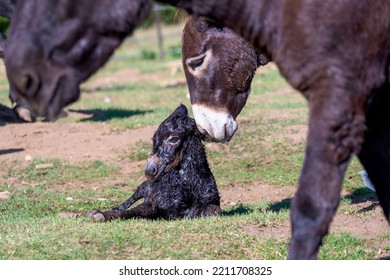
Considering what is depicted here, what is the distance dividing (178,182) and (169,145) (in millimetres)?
353

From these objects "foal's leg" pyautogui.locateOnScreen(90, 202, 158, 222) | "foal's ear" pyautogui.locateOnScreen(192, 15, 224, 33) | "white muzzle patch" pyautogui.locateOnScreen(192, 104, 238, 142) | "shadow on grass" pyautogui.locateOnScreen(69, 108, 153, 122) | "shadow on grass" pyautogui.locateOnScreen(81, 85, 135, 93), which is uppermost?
"foal's ear" pyautogui.locateOnScreen(192, 15, 224, 33)

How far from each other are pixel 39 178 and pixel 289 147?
2676 millimetres

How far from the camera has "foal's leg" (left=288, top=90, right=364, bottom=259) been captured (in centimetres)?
383

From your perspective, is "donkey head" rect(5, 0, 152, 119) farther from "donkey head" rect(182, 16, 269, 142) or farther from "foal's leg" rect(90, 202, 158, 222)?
"foal's leg" rect(90, 202, 158, 222)

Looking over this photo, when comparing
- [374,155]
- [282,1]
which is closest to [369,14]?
[282,1]

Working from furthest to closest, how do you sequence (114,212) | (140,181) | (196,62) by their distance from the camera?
(140,181)
(114,212)
(196,62)

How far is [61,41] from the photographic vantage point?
3.85 m

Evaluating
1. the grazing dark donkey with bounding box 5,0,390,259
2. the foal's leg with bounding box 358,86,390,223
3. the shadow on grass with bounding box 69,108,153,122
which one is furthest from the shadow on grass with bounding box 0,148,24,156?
the foal's leg with bounding box 358,86,390,223

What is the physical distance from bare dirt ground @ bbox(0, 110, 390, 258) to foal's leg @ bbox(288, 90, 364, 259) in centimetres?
235

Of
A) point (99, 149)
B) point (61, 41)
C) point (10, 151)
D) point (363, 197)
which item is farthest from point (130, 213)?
point (10, 151)

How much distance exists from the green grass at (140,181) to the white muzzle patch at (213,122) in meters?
0.64

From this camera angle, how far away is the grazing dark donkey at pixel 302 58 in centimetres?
382

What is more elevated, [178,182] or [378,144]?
[378,144]

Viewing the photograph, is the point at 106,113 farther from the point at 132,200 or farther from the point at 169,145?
the point at 169,145
